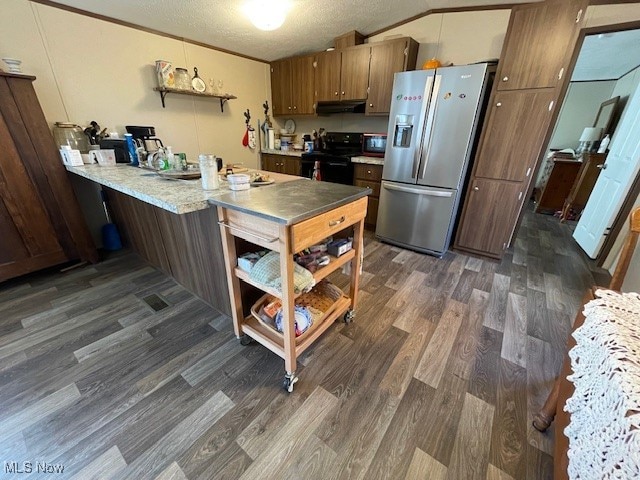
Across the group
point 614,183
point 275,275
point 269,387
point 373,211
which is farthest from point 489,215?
point 269,387

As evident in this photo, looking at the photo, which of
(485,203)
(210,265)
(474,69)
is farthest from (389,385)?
(474,69)

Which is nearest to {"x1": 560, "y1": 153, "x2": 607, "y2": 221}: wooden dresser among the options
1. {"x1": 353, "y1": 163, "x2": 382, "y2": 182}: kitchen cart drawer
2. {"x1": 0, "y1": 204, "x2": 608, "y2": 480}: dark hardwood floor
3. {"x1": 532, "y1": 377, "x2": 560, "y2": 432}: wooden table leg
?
{"x1": 0, "y1": 204, "x2": 608, "y2": 480}: dark hardwood floor

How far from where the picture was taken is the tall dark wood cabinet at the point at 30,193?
179cm

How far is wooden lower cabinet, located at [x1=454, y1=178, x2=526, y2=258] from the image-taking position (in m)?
2.35

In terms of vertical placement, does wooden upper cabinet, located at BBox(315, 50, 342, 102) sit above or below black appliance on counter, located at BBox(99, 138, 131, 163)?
above

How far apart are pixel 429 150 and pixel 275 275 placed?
6.81 feet

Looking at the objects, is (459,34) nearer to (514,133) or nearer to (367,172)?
(514,133)

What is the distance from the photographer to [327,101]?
3410 mm

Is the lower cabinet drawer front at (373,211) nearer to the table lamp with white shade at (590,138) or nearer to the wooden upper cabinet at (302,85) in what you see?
the wooden upper cabinet at (302,85)

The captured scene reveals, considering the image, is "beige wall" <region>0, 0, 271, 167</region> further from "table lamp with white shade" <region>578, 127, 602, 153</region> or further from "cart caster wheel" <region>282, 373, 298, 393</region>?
"table lamp with white shade" <region>578, 127, 602, 153</region>

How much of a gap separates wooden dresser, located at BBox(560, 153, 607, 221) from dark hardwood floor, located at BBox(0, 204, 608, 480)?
2.63m

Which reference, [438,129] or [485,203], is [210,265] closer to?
[438,129]

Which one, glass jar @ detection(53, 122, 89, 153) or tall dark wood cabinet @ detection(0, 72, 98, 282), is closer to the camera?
tall dark wood cabinet @ detection(0, 72, 98, 282)

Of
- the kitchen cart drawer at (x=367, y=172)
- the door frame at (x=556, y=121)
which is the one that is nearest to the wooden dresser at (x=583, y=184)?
the door frame at (x=556, y=121)
